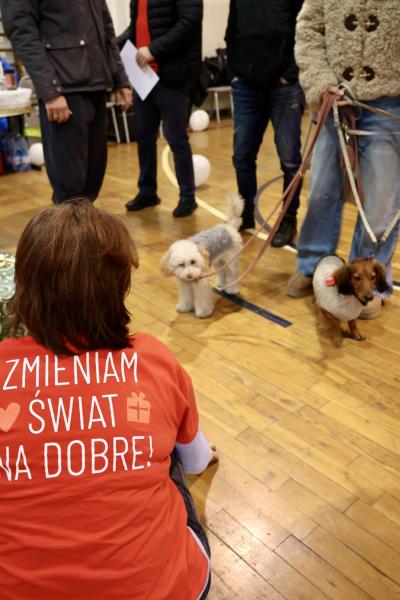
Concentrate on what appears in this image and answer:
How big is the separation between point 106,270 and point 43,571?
0.48 metres

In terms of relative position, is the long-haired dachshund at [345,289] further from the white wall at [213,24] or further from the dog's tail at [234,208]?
the white wall at [213,24]

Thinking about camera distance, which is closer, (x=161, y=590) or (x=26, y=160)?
(x=161, y=590)

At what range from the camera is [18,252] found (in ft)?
2.89

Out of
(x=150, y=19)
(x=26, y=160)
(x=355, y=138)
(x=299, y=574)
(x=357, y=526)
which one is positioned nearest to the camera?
(x=299, y=574)

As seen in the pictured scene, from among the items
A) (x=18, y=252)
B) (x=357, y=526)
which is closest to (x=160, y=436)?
(x=18, y=252)

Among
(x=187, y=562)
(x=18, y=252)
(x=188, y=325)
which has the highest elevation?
(x=18, y=252)

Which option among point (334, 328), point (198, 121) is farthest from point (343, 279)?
point (198, 121)

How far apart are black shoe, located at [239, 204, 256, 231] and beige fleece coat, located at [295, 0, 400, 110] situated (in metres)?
1.13

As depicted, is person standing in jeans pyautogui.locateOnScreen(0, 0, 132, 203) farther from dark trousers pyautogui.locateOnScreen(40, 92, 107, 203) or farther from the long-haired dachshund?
the long-haired dachshund

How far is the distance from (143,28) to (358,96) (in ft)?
5.89

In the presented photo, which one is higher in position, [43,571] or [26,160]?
[43,571]

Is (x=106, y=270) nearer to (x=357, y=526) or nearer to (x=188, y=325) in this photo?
(x=357, y=526)

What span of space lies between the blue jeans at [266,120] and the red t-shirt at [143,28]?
29.2 inches

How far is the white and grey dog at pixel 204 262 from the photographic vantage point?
222cm
